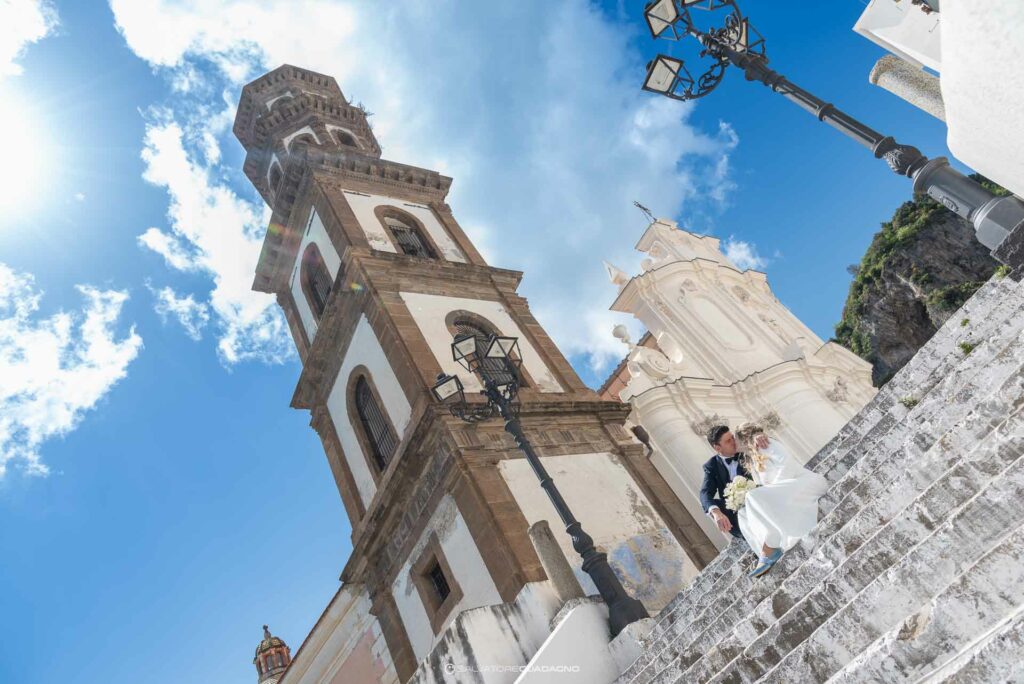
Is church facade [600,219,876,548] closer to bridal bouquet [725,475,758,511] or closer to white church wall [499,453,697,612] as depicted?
white church wall [499,453,697,612]

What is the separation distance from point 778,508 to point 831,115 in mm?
4446

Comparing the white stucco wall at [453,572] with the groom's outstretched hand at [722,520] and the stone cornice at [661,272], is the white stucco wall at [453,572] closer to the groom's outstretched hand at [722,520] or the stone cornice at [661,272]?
the groom's outstretched hand at [722,520]

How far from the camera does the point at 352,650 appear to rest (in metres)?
16.8

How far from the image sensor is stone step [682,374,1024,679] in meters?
3.79

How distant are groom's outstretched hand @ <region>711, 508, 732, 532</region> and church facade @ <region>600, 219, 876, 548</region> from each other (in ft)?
26.9

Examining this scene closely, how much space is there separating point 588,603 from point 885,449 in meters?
3.98

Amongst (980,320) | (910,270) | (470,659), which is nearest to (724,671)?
(470,659)

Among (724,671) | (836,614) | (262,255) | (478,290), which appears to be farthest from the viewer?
(262,255)

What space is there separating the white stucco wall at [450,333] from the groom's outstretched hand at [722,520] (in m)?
8.71

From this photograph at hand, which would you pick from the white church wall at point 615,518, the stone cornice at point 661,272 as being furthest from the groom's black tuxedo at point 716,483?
the stone cornice at point 661,272

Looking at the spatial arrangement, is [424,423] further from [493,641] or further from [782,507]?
[782,507]

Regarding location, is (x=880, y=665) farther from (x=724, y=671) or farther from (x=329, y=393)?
(x=329, y=393)

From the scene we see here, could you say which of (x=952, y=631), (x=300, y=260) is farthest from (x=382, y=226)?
(x=952, y=631)

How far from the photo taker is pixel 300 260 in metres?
22.9
